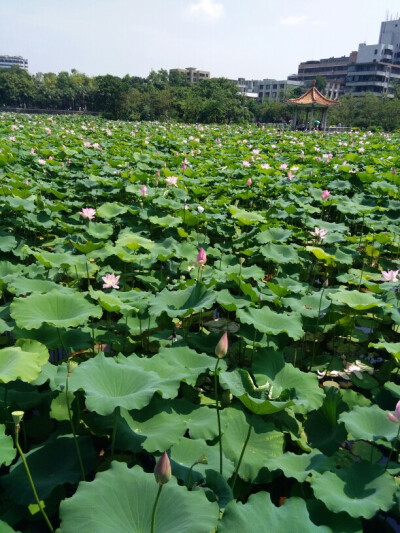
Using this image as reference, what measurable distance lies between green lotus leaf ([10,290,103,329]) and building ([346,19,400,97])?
246ft

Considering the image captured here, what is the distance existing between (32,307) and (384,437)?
5.66ft

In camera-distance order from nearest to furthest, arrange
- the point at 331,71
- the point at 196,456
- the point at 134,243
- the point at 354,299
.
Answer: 1. the point at 196,456
2. the point at 354,299
3. the point at 134,243
4. the point at 331,71

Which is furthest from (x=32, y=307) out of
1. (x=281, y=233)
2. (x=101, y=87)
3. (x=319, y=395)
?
(x=101, y=87)

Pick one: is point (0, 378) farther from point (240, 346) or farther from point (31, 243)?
point (31, 243)

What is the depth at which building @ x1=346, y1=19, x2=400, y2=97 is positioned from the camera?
244ft

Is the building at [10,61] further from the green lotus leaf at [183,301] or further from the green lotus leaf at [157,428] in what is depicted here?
the green lotus leaf at [157,428]

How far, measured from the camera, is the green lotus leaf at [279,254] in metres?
3.42

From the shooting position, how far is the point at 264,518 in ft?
3.69

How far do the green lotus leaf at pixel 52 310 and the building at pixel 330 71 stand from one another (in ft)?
271

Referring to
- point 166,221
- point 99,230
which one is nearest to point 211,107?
point 166,221

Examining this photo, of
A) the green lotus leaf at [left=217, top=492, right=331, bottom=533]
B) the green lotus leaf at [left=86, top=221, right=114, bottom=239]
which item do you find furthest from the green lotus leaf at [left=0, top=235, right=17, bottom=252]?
the green lotus leaf at [left=217, top=492, right=331, bottom=533]

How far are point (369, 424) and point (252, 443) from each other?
488 mm

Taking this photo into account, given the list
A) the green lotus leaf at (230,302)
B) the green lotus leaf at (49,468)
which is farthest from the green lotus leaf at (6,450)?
the green lotus leaf at (230,302)

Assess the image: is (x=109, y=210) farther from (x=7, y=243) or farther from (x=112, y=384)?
(x=112, y=384)
